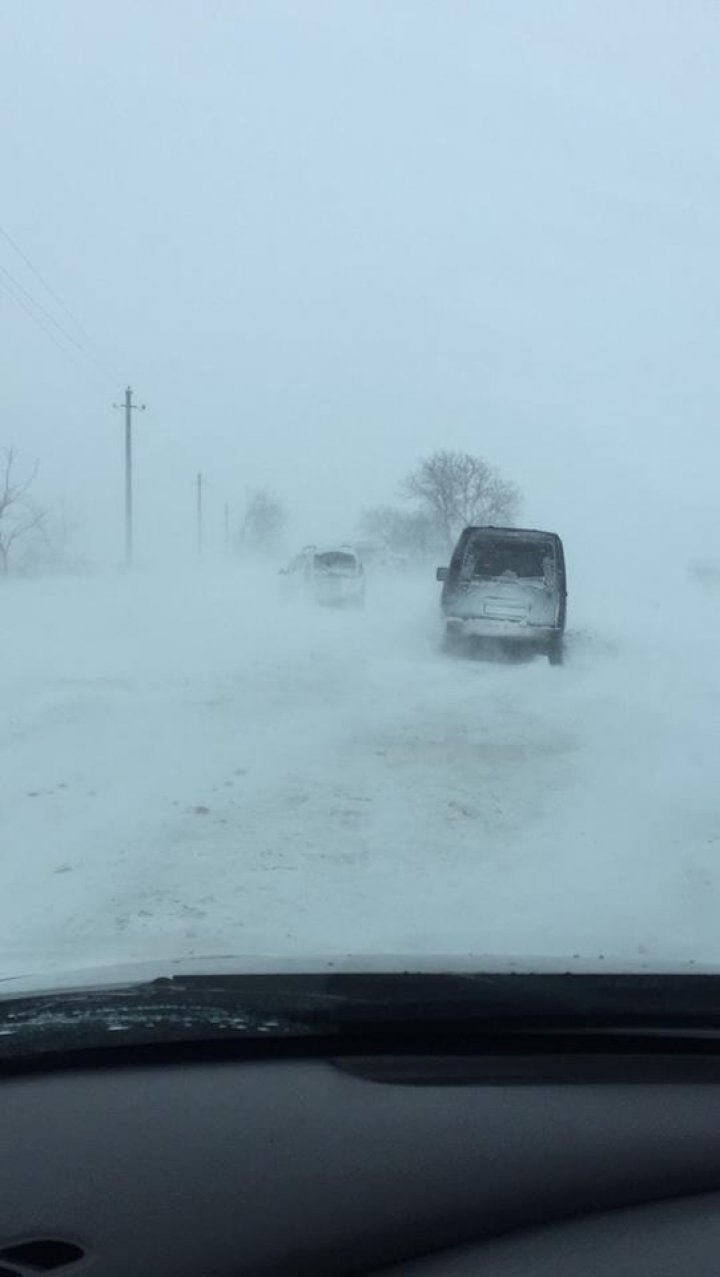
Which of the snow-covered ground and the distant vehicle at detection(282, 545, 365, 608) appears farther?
the distant vehicle at detection(282, 545, 365, 608)

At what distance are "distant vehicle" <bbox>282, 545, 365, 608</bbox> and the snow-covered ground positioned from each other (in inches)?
388

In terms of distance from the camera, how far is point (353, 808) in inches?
368

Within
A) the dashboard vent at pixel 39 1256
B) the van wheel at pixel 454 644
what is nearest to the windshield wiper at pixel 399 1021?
the dashboard vent at pixel 39 1256

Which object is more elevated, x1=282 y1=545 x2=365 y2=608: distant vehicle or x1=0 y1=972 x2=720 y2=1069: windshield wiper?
x1=0 y1=972 x2=720 y2=1069: windshield wiper

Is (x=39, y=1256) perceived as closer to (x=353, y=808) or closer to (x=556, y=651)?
(x=353, y=808)

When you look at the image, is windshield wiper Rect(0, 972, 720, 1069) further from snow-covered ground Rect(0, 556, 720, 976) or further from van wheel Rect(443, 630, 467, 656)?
van wheel Rect(443, 630, 467, 656)

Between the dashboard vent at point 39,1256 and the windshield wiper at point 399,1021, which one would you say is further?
the windshield wiper at point 399,1021

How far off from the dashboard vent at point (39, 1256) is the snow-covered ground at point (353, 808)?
5.08 ft

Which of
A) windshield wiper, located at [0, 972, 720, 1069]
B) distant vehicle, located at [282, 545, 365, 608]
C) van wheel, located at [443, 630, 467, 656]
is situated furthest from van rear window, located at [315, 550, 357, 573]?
windshield wiper, located at [0, 972, 720, 1069]

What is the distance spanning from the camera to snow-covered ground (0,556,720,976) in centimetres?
662

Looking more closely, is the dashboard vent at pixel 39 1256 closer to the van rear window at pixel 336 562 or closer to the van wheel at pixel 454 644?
the van wheel at pixel 454 644

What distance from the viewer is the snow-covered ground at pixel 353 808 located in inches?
261

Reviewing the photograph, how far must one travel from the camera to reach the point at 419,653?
19.7 metres

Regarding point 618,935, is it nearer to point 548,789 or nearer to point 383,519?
point 548,789
